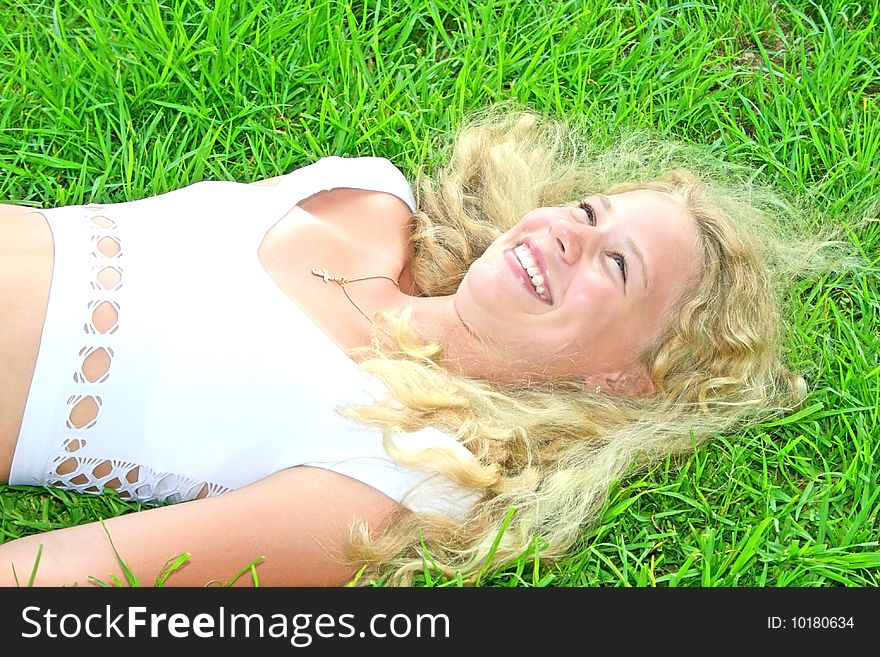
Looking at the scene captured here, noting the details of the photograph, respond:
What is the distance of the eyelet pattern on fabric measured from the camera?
2.25 m

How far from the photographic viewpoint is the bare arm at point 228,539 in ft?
6.81

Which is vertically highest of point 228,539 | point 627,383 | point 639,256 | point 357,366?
point 639,256

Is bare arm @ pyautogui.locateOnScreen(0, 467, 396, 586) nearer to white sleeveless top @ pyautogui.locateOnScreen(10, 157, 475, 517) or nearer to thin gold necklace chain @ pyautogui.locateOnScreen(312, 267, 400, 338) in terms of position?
white sleeveless top @ pyautogui.locateOnScreen(10, 157, 475, 517)

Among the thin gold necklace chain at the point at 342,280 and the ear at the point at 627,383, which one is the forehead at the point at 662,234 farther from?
the thin gold necklace chain at the point at 342,280

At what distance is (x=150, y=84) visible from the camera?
9.96 feet

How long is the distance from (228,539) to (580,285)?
105 centimetres

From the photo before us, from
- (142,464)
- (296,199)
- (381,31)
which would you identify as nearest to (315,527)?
(142,464)

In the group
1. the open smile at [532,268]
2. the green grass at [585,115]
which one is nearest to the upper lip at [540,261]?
→ the open smile at [532,268]

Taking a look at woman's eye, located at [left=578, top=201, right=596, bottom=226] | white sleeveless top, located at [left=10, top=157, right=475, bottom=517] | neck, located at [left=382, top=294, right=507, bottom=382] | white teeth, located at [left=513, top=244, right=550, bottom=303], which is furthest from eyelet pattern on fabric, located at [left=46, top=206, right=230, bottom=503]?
woman's eye, located at [left=578, top=201, right=596, bottom=226]

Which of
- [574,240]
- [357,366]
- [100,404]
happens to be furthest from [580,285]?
[100,404]

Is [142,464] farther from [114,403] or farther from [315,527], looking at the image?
[315,527]

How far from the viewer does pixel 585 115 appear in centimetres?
323

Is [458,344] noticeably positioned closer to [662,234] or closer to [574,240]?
[574,240]
